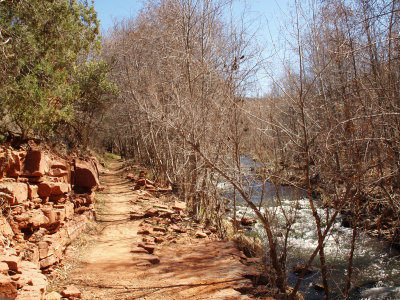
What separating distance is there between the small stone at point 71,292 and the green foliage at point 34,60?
4454 millimetres

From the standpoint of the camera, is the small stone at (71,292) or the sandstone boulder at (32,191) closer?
the small stone at (71,292)

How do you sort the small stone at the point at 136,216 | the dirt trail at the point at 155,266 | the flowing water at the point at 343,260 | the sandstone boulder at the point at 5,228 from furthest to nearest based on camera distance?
the small stone at the point at 136,216
the flowing water at the point at 343,260
the sandstone boulder at the point at 5,228
the dirt trail at the point at 155,266

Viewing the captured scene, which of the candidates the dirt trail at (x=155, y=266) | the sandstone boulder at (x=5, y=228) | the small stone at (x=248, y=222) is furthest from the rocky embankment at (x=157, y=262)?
the small stone at (x=248, y=222)

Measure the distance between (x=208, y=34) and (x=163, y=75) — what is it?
4.48 meters

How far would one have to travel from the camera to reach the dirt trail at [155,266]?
570cm

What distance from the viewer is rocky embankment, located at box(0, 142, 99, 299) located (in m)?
4.66

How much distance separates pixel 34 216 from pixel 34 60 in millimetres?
3874

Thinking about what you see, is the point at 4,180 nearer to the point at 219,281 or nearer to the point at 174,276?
the point at 174,276

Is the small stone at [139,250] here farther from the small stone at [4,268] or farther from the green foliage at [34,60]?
the green foliage at [34,60]

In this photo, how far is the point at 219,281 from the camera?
20.2 ft

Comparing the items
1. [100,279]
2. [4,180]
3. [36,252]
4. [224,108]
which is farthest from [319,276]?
[4,180]

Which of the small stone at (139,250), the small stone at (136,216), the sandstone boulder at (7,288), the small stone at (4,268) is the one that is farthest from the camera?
the small stone at (136,216)

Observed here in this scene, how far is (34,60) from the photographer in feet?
27.3

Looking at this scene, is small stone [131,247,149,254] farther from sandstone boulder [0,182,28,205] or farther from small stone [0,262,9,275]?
small stone [0,262,9,275]
